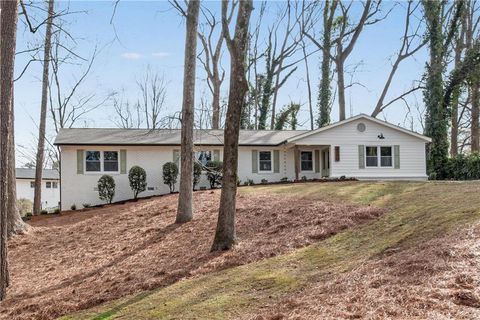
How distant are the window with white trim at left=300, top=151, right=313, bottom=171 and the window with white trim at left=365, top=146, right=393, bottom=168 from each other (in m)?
3.03

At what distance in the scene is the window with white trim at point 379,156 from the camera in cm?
2092

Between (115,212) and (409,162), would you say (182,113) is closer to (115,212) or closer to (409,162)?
(115,212)

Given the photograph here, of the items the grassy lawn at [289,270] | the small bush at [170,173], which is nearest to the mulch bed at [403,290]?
the grassy lawn at [289,270]

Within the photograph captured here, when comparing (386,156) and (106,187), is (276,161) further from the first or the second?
(106,187)

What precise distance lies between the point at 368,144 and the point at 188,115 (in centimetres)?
1223

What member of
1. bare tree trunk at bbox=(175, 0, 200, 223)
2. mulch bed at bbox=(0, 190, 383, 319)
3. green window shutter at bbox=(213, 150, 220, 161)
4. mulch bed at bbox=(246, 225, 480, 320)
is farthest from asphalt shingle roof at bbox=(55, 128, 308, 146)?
mulch bed at bbox=(246, 225, 480, 320)

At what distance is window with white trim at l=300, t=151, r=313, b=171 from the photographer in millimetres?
22484

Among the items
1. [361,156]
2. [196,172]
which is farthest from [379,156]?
[196,172]

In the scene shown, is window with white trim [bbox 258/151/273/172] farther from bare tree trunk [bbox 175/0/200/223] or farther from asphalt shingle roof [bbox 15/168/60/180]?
asphalt shingle roof [bbox 15/168/60/180]

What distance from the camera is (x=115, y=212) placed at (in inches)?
586

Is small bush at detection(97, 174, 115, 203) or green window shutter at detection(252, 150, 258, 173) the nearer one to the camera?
small bush at detection(97, 174, 115, 203)

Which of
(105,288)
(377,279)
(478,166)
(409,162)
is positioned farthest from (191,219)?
(478,166)

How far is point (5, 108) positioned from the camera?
7.49 m

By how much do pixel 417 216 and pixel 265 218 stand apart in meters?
3.63
